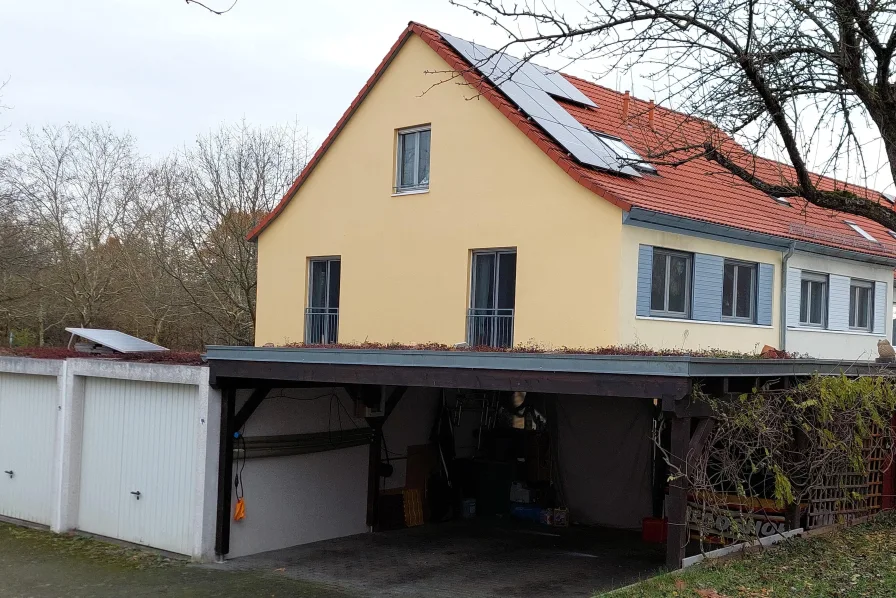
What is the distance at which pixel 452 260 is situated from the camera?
15750 mm

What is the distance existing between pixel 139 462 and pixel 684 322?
851cm

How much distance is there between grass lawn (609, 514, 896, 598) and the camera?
8391mm

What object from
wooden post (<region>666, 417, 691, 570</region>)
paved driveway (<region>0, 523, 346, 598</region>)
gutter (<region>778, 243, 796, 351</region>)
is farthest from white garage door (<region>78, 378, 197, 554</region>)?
gutter (<region>778, 243, 796, 351</region>)

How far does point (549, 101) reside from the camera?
54.0 feet

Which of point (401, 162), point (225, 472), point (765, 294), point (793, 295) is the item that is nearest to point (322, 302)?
point (401, 162)

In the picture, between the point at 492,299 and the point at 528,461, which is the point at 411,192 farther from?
the point at 528,461

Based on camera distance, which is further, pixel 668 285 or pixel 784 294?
pixel 784 294

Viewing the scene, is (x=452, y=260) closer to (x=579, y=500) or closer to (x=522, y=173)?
(x=522, y=173)

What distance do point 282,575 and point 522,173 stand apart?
6.92 m

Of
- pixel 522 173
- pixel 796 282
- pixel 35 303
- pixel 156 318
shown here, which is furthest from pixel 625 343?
pixel 35 303

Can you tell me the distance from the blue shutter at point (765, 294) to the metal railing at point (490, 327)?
4.68 m

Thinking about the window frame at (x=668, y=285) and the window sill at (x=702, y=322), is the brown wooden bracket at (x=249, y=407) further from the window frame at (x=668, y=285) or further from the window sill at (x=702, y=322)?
the window frame at (x=668, y=285)

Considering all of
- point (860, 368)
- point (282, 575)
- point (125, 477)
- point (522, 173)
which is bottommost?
point (282, 575)

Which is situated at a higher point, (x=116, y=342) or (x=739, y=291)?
(x=739, y=291)
